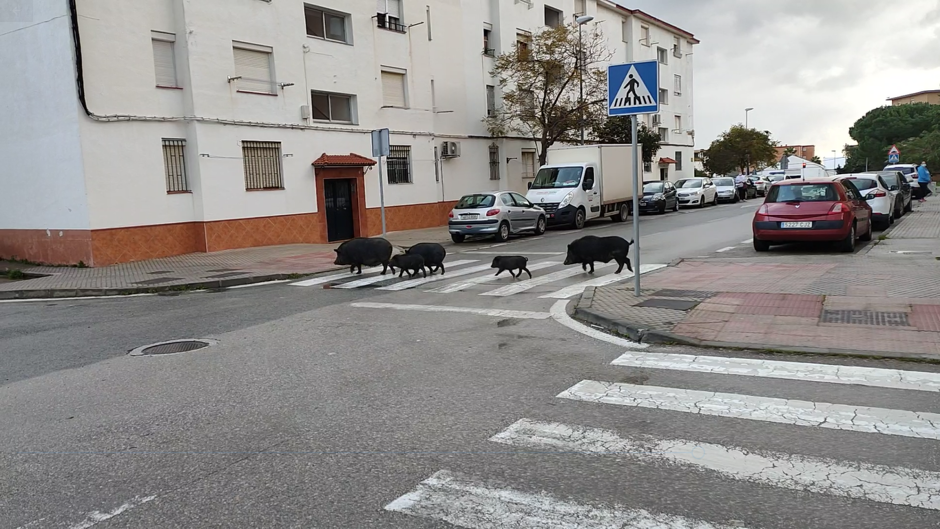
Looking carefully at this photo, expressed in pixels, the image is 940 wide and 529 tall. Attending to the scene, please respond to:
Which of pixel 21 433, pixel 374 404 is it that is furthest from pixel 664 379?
pixel 21 433

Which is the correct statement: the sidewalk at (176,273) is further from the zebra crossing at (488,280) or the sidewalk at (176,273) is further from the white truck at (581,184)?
the white truck at (581,184)

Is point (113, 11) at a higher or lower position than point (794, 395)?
higher

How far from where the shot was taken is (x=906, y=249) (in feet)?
42.8

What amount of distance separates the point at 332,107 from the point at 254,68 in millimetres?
3177

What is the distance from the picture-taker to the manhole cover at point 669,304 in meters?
8.15

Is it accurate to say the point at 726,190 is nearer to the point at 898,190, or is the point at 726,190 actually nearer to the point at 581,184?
the point at 898,190

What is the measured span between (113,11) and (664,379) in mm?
16516

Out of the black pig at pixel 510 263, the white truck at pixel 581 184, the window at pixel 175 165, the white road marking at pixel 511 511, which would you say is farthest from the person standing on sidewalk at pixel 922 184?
the white road marking at pixel 511 511

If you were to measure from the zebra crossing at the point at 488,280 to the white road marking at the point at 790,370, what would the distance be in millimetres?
3665

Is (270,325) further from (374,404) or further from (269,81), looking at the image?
(269,81)

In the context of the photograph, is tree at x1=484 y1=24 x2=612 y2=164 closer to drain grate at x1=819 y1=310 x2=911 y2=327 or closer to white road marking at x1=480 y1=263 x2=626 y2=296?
white road marking at x1=480 y1=263 x2=626 y2=296

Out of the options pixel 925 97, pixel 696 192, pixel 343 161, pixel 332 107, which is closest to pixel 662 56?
pixel 696 192

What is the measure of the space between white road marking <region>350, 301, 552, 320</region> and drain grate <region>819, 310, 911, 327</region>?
3150mm

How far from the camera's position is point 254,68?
19.8m
